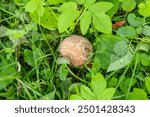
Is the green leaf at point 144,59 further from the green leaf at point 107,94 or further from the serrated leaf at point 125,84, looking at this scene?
the green leaf at point 107,94

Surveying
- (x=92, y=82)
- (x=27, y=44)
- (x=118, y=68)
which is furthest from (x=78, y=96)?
(x=27, y=44)

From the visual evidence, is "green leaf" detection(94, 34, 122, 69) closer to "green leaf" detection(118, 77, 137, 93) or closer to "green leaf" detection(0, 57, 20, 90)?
"green leaf" detection(118, 77, 137, 93)

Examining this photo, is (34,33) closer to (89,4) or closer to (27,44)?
(27,44)

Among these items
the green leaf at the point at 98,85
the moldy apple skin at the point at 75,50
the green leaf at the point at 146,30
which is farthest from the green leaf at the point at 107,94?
the green leaf at the point at 146,30

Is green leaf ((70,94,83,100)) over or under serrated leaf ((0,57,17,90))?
under

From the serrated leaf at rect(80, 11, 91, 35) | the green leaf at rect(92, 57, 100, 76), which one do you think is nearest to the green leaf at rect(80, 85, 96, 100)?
the green leaf at rect(92, 57, 100, 76)

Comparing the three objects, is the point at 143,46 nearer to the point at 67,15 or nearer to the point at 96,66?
the point at 96,66

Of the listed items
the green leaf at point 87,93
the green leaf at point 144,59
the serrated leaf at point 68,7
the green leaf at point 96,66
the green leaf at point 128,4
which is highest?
the serrated leaf at point 68,7
